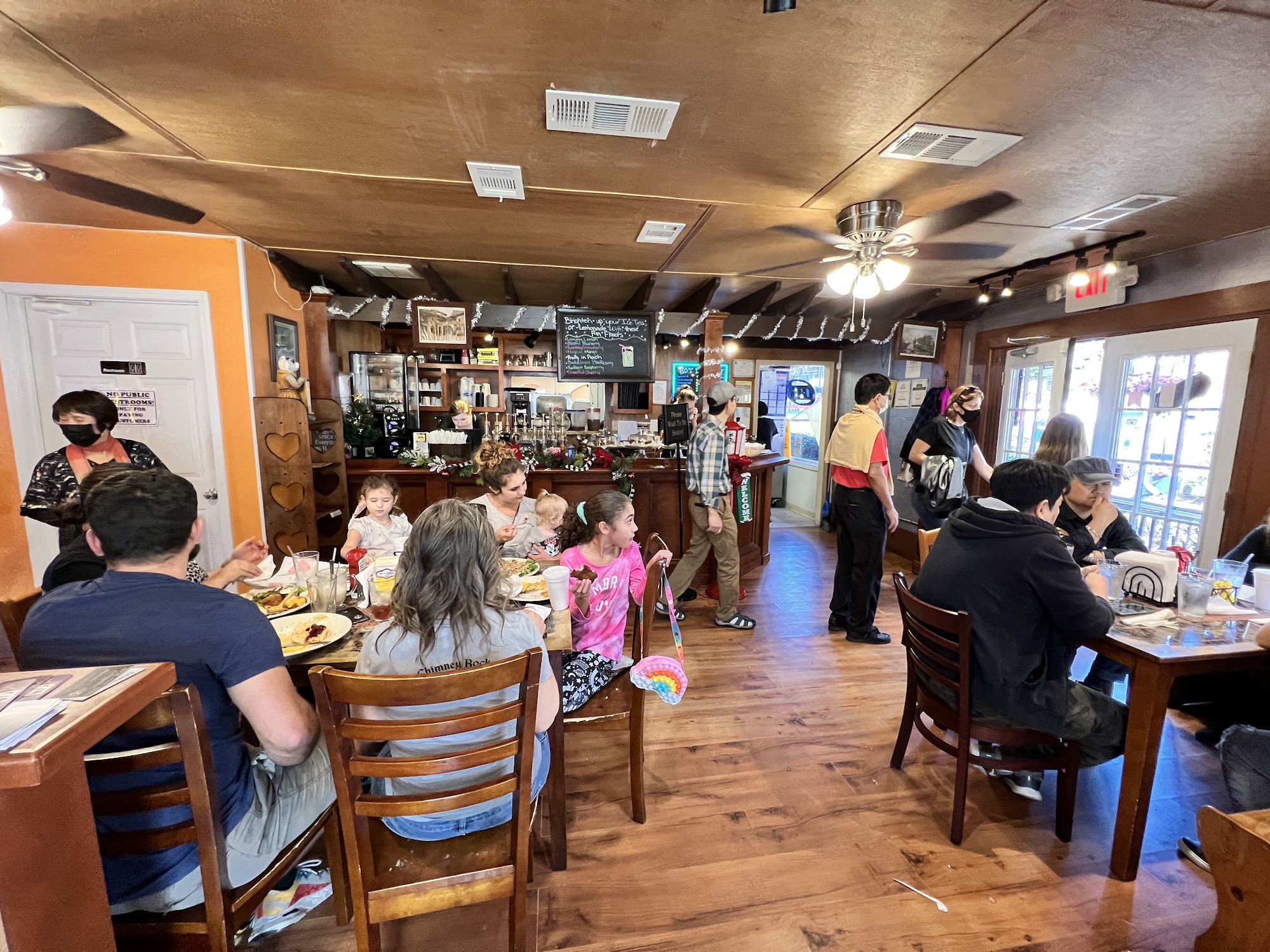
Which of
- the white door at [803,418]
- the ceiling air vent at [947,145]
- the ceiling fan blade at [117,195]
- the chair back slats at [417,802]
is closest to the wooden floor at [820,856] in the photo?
the chair back slats at [417,802]

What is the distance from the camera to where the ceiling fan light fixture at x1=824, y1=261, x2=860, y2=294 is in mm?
2951

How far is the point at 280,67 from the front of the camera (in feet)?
5.21

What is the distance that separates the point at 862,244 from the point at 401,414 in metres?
5.19

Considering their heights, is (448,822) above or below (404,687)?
below

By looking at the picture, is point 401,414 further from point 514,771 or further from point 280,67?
point 514,771

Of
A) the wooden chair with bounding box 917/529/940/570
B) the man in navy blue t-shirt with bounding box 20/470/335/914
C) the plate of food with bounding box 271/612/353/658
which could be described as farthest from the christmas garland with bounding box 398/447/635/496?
the man in navy blue t-shirt with bounding box 20/470/335/914

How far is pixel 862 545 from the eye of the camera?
334cm

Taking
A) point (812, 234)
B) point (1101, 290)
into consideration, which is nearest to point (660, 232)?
point (812, 234)

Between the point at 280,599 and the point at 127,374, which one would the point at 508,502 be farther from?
the point at 127,374

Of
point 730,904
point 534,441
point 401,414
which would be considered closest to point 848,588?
point 730,904

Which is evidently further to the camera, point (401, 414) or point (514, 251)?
point (401, 414)

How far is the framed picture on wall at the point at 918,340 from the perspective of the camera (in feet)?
16.3

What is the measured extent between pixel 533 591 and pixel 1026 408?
4.65m

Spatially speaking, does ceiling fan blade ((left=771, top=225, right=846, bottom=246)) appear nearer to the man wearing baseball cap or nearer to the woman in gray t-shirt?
the man wearing baseball cap
